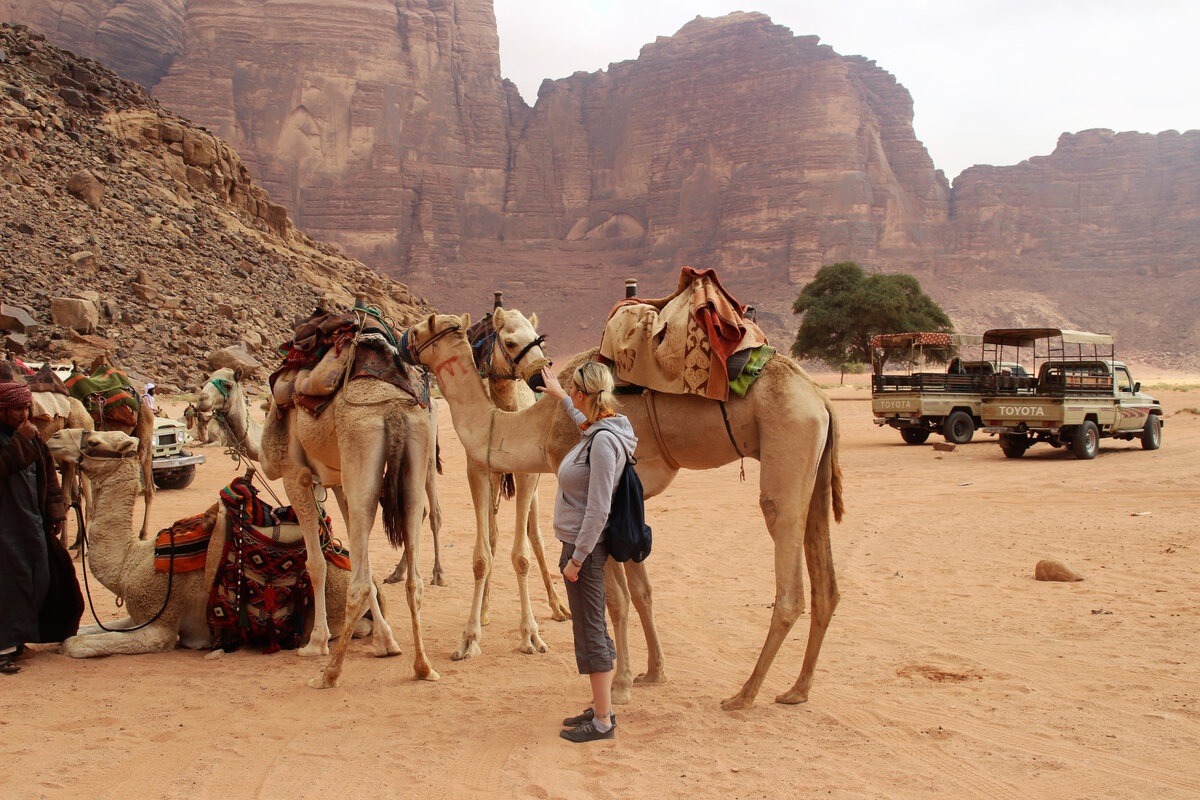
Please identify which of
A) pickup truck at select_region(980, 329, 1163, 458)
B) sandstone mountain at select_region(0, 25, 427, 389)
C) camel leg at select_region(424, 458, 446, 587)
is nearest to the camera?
camel leg at select_region(424, 458, 446, 587)

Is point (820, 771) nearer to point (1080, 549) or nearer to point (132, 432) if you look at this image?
point (1080, 549)

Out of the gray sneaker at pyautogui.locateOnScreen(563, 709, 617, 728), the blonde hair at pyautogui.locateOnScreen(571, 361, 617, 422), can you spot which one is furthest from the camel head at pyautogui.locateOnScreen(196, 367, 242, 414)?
the gray sneaker at pyautogui.locateOnScreen(563, 709, 617, 728)

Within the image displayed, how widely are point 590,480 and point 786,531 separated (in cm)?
146

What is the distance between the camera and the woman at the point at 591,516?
4773 mm

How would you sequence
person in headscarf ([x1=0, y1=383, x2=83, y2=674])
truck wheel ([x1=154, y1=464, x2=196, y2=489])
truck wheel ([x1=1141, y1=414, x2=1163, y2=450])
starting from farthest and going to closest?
truck wheel ([x1=1141, y1=414, x2=1163, y2=450]) → truck wheel ([x1=154, y1=464, x2=196, y2=489]) → person in headscarf ([x1=0, y1=383, x2=83, y2=674])

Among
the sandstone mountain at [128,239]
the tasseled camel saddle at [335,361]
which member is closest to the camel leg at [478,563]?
the tasseled camel saddle at [335,361]

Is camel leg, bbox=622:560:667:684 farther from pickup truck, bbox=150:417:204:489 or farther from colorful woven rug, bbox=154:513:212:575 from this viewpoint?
pickup truck, bbox=150:417:204:489

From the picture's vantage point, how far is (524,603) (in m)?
6.91

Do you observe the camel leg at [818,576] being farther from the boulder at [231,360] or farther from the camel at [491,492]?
the boulder at [231,360]

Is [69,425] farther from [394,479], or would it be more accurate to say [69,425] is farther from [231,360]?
[231,360]

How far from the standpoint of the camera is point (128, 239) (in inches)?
1474

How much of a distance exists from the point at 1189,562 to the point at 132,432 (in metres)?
12.2

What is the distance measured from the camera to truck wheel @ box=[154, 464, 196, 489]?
1566 centimetres

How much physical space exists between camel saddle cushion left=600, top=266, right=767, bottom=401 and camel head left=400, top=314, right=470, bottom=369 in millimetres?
1013
